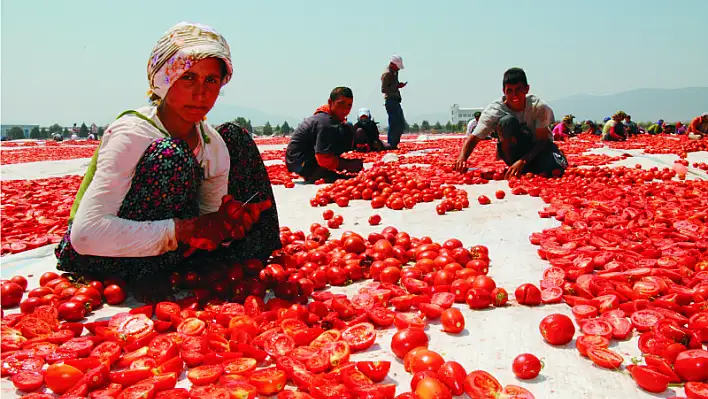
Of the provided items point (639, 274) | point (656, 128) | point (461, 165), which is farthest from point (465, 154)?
point (656, 128)

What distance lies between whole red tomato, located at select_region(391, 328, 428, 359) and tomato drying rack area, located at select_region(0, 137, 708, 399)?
4 centimetres

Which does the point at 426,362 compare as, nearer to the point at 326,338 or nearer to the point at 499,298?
the point at 326,338

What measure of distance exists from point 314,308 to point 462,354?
0.71m

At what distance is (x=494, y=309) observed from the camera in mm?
2383

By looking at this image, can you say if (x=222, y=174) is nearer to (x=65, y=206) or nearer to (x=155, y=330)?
(x=155, y=330)

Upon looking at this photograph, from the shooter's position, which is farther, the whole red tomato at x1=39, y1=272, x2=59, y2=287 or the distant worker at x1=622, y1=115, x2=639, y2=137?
the distant worker at x1=622, y1=115, x2=639, y2=137

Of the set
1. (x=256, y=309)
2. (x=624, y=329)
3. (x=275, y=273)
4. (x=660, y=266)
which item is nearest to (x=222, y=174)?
(x=275, y=273)

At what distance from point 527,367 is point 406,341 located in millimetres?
455

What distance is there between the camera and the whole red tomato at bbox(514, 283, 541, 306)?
94.2 inches

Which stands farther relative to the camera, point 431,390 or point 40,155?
point 40,155

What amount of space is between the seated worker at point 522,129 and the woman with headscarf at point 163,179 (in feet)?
16.0

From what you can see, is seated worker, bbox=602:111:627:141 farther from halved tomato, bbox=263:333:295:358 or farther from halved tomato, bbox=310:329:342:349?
halved tomato, bbox=263:333:295:358

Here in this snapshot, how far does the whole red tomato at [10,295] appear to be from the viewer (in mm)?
2533

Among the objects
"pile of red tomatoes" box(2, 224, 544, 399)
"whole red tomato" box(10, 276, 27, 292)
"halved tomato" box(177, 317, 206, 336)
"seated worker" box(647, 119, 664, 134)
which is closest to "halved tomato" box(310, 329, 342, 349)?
"pile of red tomatoes" box(2, 224, 544, 399)
